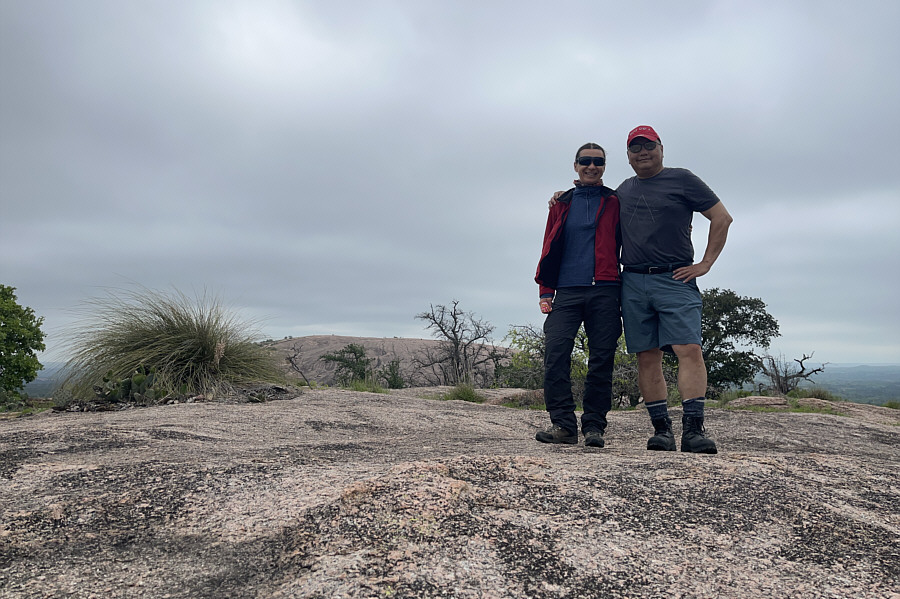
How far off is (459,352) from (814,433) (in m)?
10.4

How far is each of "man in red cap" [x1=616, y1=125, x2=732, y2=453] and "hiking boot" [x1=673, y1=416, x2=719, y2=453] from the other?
0.03 metres

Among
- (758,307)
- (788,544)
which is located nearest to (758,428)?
(788,544)

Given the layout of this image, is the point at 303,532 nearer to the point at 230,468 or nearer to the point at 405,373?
the point at 230,468

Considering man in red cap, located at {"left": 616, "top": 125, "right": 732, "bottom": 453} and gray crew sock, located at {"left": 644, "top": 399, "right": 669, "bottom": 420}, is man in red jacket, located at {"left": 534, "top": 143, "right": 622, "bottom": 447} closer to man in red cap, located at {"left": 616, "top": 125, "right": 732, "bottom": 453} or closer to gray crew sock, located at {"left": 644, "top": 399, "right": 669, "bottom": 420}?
man in red cap, located at {"left": 616, "top": 125, "right": 732, "bottom": 453}

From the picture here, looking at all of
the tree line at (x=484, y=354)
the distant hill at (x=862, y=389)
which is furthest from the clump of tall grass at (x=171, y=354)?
the distant hill at (x=862, y=389)

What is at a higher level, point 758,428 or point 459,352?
point 459,352

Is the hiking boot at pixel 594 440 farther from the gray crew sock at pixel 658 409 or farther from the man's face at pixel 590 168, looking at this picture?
the man's face at pixel 590 168

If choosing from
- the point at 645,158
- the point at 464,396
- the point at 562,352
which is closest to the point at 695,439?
the point at 562,352

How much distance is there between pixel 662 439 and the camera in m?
3.00

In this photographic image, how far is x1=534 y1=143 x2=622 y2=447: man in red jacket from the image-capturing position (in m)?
3.33

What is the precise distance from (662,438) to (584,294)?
2.94 feet

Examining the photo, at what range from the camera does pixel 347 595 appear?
3.95 ft

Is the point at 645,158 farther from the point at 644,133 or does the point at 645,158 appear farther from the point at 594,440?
the point at 594,440

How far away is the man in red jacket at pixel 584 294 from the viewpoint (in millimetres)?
3326
